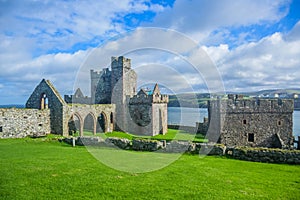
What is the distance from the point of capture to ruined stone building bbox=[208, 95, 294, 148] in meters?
22.2

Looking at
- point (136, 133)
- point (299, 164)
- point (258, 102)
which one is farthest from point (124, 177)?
point (136, 133)

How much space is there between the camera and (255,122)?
875 inches

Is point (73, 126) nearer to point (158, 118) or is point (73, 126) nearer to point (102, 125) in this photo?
point (102, 125)

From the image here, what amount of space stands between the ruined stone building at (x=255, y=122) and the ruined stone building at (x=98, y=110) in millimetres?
11330

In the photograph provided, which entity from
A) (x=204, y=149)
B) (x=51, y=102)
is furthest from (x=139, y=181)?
(x=51, y=102)

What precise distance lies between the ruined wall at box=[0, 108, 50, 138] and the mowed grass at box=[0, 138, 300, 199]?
37.1 feet

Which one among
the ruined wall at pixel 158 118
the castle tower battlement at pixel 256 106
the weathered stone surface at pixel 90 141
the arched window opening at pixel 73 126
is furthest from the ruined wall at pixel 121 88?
the castle tower battlement at pixel 256 106

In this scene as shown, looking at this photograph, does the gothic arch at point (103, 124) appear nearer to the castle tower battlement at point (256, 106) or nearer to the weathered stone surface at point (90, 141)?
the weathered stone surface at point (90, 141)

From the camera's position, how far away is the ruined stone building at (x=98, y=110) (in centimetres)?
2334

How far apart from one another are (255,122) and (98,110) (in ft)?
62.6

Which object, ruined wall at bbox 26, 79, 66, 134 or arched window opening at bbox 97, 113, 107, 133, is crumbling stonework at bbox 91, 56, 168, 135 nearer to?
arched window opening at bbox 97, 113, 107, 133

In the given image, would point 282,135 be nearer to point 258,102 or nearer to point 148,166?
point 258,102

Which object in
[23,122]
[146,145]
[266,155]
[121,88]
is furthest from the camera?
[121,88]

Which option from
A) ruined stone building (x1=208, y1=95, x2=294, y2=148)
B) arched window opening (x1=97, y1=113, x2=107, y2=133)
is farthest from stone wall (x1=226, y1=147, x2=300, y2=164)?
arched window opening (x1=97, y1=113, x2=107, y2=133)
